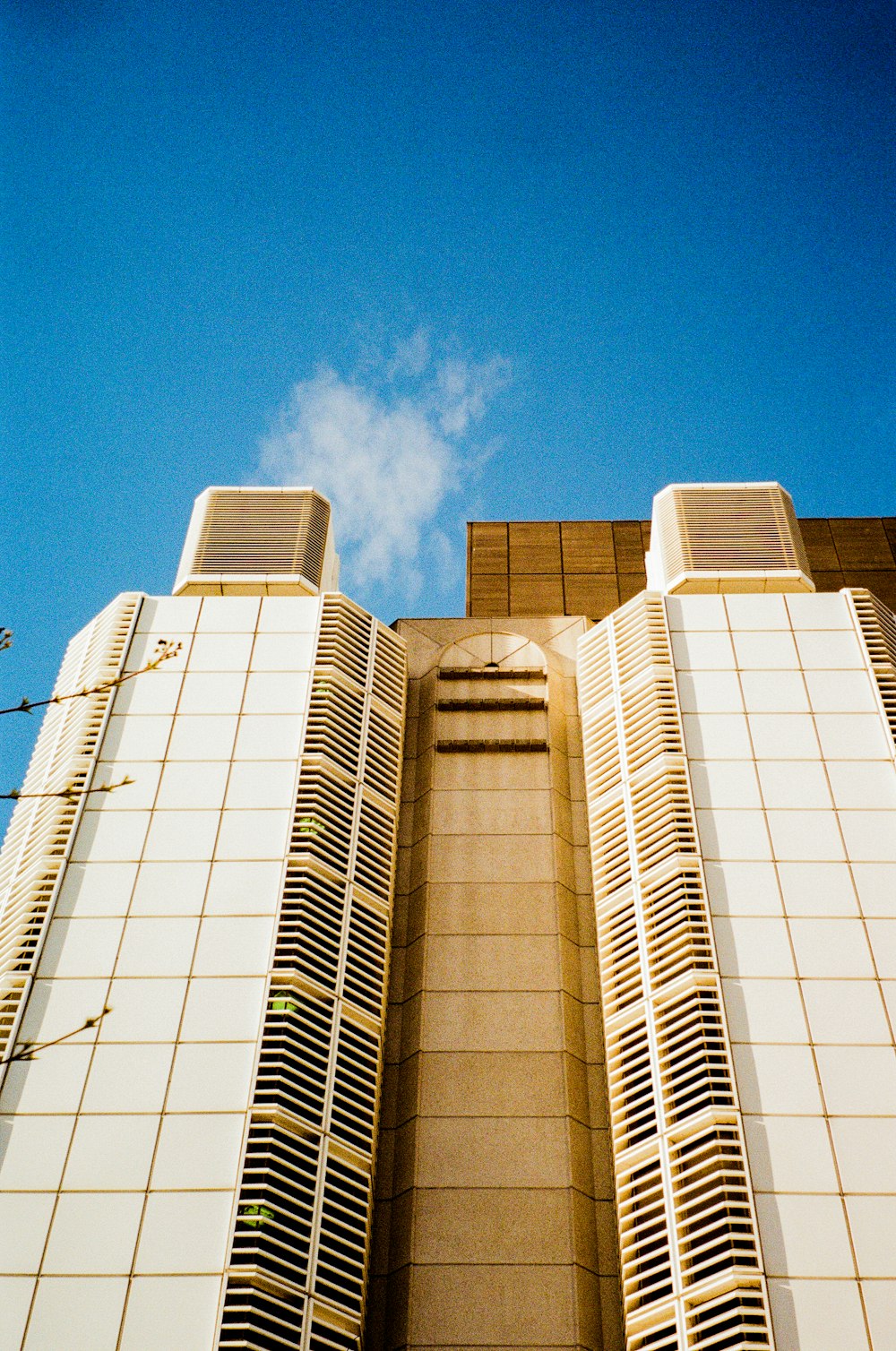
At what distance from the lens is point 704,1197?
14867 mm

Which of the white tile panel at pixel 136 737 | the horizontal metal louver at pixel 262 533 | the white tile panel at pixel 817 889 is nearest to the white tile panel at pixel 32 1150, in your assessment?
the white tile panel at pixel 136 737

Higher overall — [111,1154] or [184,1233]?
[111,1154]

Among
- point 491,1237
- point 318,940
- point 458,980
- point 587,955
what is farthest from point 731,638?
point 491,1237

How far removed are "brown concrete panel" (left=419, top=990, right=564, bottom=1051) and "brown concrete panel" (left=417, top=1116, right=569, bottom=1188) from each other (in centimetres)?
115

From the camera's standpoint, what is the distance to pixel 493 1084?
17.9 meters

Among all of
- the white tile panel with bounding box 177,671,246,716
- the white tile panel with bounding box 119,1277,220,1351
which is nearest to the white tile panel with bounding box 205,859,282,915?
the white tile panel with bounding box 177,671,246,716

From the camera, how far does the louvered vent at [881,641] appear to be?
20.7m

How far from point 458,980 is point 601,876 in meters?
2.64

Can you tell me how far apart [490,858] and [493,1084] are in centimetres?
405

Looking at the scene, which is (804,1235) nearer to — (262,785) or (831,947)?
(831,947)

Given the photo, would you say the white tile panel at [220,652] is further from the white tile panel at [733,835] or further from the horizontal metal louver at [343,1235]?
the horizontal metal louver at [343,1235]

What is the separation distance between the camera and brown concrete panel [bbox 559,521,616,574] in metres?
31.3

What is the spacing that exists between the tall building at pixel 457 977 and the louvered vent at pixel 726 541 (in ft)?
0.37

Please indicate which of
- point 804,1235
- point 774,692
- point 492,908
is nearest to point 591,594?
point 774,692
